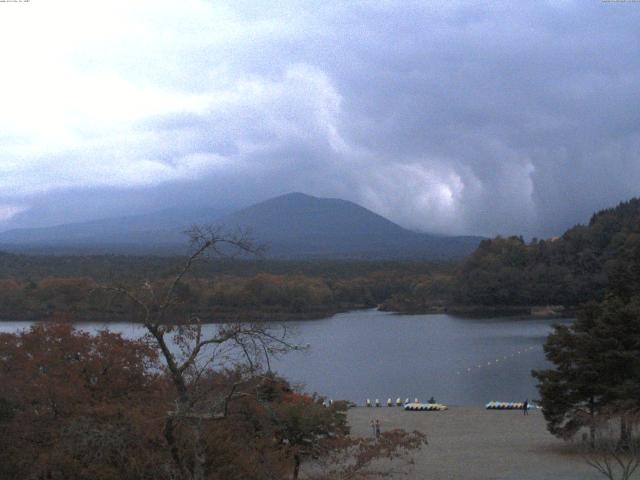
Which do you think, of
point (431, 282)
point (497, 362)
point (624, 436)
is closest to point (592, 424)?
point (624, 436)

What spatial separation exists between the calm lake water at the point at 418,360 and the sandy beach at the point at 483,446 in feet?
14.5

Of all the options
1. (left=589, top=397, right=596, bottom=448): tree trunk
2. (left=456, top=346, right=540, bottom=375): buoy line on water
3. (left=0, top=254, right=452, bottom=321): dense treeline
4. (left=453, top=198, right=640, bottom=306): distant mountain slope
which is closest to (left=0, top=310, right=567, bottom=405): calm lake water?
(left=456, top=346, right=540, bottom=375): buoy line on water

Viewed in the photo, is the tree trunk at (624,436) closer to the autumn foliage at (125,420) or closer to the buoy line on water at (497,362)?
the autumn foliage at (125,420)

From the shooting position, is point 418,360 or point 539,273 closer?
point 418,360

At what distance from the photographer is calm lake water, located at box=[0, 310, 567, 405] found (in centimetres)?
3184

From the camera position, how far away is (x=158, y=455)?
7559mm

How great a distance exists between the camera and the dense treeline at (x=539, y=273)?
71.9 metres

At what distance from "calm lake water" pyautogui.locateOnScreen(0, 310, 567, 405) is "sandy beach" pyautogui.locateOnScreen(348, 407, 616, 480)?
174 inches

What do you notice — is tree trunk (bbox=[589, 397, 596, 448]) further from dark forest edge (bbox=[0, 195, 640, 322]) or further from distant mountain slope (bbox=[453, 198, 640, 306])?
distant mountain slope (bbox=[453, 198, 640, 306])

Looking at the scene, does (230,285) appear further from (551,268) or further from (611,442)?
(611,442)

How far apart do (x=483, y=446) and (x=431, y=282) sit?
62397 millimetres

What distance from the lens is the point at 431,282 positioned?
80.6 m

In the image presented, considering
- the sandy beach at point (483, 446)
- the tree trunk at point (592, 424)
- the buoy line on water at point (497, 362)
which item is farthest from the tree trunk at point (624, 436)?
the buoy line on water at point (497, 362)

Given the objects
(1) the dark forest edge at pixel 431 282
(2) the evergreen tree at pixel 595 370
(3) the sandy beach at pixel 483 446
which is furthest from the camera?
(1) the dark forest edge at pixel 431 282
